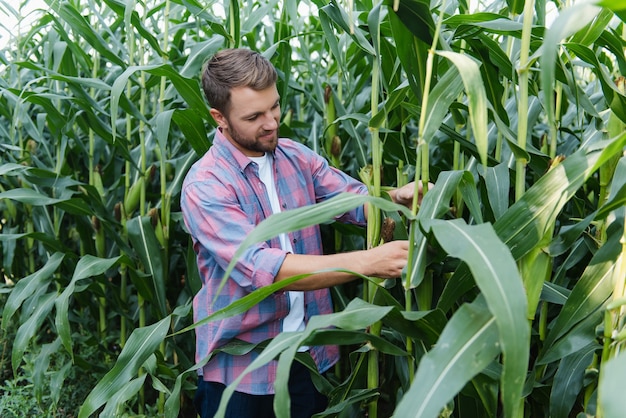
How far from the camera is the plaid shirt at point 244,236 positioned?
1.78 metres

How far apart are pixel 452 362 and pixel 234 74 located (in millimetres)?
1102

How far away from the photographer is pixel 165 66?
202cm

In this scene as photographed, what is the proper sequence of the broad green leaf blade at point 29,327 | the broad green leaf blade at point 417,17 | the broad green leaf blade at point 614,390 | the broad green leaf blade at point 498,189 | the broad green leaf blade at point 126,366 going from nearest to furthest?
the broad green leaf blade at point 614,390, the broad green leaf blade at point 417,17, the broad green leaf blade at point 498,189, the broad green leaf blade at point 126,366, the broad green leaf blade at point 29,327

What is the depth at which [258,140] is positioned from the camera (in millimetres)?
1950

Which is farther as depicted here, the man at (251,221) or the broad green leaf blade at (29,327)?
the broad green leaf blade at (29,327)

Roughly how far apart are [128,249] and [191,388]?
22.6 inches

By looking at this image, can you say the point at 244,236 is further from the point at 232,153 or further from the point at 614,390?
the point at 614,390

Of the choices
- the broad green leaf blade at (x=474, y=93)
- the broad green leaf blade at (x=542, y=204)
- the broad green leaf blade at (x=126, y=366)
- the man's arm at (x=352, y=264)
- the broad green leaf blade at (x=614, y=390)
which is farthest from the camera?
the broad green leaf blade at (x=126, y=366)

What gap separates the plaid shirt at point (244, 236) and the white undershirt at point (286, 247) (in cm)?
2

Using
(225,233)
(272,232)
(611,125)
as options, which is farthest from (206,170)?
(611,125)

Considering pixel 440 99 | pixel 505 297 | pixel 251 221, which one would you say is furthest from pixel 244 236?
pixel 505 297

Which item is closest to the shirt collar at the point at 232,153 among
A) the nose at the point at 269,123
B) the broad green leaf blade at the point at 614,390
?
the nose at the point at 269,123

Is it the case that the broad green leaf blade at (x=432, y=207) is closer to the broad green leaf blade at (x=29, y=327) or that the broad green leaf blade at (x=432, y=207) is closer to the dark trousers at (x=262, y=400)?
the dark trousers at (x=262, y=400)

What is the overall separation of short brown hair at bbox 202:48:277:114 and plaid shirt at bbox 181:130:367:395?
13cm
